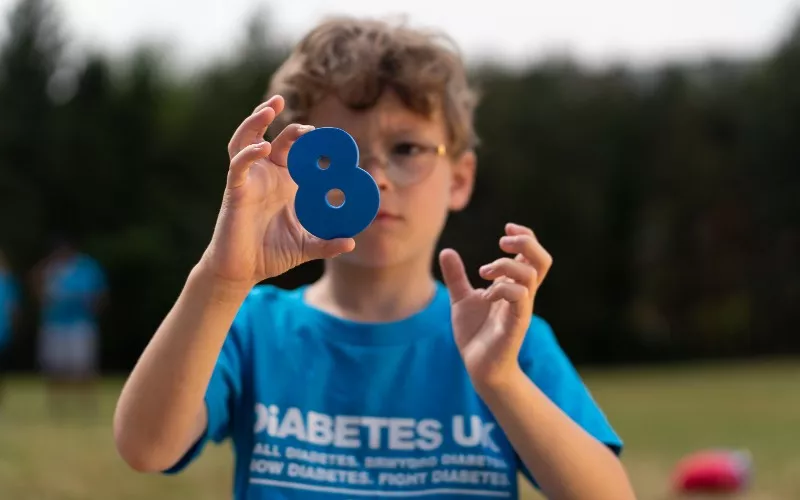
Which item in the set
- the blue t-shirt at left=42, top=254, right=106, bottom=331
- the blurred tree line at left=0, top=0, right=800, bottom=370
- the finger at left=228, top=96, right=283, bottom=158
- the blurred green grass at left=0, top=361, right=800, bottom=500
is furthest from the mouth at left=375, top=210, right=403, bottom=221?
the blurred tree line at left=0, top=0, right=800, bottom=370

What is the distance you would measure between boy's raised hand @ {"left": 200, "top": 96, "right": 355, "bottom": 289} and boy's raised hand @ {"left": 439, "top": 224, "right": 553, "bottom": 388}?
0.84ft

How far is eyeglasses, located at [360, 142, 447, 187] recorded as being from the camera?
1827 millimetres

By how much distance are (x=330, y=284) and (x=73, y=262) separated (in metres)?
9.04

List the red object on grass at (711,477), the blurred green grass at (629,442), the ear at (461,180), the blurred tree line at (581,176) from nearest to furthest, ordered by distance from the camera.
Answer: the ear at (461,180), the red object on grass at (711,477), the blurred green grass at (629,442), the blurred tree line at (581,176)

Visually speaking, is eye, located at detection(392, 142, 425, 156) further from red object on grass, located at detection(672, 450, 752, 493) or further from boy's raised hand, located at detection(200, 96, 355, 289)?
red object on grass, located at detection(672, 450, 752, 493)

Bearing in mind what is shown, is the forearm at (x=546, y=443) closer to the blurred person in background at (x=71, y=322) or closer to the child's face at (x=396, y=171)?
the child's face at (x=396, y=171)

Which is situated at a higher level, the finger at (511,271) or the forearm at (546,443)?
the finger at (511,271)

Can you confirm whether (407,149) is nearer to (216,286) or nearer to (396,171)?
(396,171)

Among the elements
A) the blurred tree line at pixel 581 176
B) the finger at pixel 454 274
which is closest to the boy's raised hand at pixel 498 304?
the finger at pixel 454 274

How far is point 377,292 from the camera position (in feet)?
6.34

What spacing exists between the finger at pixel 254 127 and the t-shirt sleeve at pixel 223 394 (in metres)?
0.46

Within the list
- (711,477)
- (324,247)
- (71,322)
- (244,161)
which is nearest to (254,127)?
(244,161)

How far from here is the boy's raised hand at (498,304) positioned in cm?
160

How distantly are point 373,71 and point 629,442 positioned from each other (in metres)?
6.53
